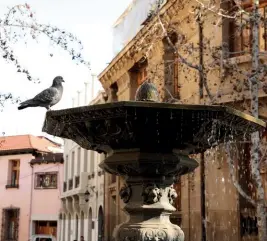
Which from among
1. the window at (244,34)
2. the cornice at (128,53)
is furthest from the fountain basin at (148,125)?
the cornice at (128,53)

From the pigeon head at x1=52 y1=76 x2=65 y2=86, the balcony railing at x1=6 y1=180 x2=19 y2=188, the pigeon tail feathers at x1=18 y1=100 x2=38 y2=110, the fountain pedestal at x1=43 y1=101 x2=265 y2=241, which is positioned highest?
the balcony railing at x1=6 y1=180 x2=19 y2=188

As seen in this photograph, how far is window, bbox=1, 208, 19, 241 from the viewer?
40562 mm

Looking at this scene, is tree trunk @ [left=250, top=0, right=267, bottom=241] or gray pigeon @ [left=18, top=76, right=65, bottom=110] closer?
gray pigeon @ [left=18, top=76, right=65, bottom=110]

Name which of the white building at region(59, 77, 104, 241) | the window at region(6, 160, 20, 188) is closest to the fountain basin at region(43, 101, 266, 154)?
the white building at region(59, 77, 104, 241)

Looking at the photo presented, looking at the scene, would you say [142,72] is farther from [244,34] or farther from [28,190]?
[28,190]

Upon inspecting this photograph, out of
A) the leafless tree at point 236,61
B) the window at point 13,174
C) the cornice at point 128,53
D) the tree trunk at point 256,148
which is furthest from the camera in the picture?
the window at point 13,174

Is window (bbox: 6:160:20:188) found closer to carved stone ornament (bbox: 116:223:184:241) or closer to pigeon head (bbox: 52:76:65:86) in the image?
pigeon head (bbox: 52:76:65:86)

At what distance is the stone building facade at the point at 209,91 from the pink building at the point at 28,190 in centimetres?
2327

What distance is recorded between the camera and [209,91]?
13.0 m

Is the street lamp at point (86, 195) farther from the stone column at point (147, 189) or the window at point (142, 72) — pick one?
the stone column at point (147, 189)

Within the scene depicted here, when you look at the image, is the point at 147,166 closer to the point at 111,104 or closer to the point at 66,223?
the point at 111,104

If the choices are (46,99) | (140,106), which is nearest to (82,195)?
(46,99)

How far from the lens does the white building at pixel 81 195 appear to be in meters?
28.5

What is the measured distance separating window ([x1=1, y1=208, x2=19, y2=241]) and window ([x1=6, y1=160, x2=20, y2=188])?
69.2 inches
